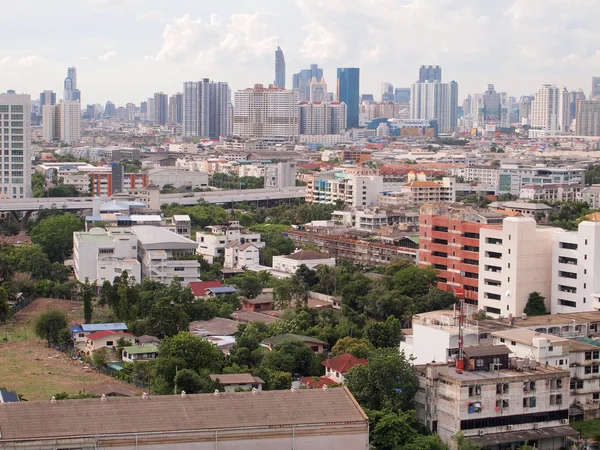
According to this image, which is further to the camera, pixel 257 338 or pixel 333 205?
pixel 333 205

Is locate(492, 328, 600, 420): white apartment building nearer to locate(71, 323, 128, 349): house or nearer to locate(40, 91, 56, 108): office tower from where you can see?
locate(71, 323, 128, 349): house

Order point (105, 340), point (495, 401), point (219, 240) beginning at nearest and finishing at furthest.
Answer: point (495, 401) → point (105, 340) → point (219, 240)

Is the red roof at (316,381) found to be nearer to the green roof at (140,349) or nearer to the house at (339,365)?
the house at (339,365)

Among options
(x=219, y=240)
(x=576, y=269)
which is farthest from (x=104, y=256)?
(x=576, y=269)

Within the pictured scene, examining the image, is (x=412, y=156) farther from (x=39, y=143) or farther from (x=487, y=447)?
(x=487, y=447)

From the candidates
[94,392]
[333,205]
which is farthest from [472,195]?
→ [94,392]

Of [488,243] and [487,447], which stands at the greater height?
[488,243]

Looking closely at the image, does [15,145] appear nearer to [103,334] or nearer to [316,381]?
[103,334]
